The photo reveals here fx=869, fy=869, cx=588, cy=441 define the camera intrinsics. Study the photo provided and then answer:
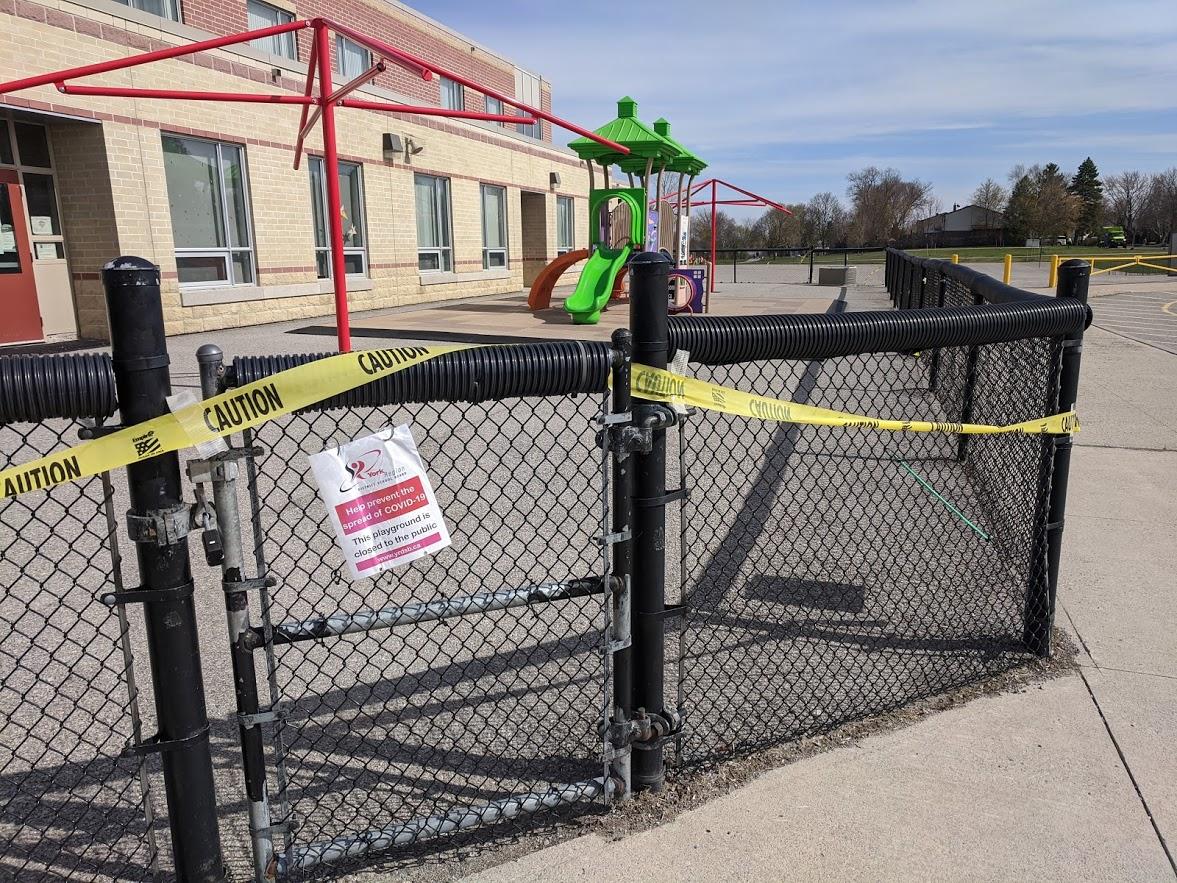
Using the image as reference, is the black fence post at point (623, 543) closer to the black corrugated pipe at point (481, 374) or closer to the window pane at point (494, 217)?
the black corrugated pipe at point (481, 374)

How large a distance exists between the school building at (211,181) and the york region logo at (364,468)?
10029 millimetres

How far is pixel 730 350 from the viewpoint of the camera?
2.52 meters

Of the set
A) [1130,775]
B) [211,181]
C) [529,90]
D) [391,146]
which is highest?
[529,90]

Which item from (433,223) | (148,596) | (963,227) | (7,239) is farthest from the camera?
(963,227)

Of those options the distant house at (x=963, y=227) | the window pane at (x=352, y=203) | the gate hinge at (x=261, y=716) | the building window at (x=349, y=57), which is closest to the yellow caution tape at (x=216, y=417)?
the gate hinge at (x=261, y=716)

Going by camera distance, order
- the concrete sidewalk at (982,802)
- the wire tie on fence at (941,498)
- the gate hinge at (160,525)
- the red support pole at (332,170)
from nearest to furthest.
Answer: the gate hinge at (160,525) < the concrete sidewalk at (982,802) < the wire tie on fence at (941,498) < the red support pole at (332,170)

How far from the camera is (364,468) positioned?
6.40 ft

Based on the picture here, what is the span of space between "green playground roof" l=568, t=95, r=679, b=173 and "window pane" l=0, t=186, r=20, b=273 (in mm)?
9909

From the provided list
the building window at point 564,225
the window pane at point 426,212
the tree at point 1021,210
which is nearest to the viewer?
the window pane at point 426,212

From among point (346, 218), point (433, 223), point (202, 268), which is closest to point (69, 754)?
point (202, 268)

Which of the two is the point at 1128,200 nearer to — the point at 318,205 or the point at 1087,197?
the point at 1087,197

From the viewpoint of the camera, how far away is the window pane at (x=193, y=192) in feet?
45.2

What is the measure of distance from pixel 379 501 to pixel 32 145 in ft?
44.8

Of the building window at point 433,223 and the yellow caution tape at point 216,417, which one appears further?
the building window at point 433,223
